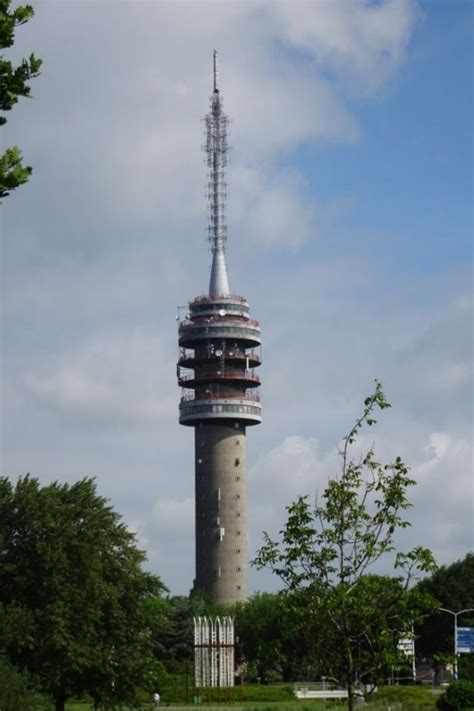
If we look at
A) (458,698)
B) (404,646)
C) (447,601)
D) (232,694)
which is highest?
(447,601)

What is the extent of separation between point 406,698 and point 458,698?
13918 millimetres

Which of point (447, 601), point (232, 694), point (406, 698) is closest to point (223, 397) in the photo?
point (447, 601)

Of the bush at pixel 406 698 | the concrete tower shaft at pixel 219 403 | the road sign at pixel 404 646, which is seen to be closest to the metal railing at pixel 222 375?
the concrete tower shaft at pixel 219 403

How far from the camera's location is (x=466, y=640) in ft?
313

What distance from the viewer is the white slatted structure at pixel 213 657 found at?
360 ft

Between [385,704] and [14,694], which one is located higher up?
[14,694]

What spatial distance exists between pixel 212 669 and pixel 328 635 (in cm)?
8640

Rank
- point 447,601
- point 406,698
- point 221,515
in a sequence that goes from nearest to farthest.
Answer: point 406,698 → point 447,601 → point 221,515

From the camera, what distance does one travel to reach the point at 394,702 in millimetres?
73312

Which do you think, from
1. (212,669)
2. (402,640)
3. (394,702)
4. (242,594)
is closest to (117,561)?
(394,702)

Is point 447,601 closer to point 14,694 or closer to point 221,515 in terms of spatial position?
point 221,515

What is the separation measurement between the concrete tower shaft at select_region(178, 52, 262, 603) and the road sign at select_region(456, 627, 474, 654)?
67.6m

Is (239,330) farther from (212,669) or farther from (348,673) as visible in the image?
(348,673)

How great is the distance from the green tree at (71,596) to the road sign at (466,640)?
122 ft
